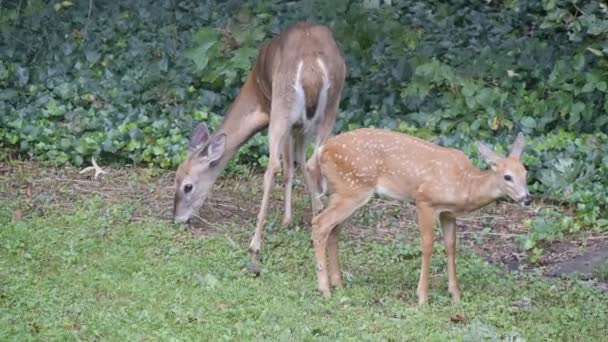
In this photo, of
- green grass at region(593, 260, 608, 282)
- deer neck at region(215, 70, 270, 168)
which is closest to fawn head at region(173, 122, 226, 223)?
deer neck at region(215, 70, 270, 168)

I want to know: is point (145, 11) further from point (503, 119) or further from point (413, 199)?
point (413, 199)

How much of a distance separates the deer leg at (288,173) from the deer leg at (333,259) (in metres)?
1.63

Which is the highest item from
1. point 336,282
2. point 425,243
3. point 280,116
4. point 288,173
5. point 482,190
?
point 482,190

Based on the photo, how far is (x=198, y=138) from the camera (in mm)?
10227

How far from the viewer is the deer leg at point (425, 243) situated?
793 cm

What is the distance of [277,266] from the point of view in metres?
8.84

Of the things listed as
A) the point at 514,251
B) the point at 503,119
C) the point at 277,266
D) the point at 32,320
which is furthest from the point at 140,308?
the point at 503,119

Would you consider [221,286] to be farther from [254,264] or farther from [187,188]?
[187,188]

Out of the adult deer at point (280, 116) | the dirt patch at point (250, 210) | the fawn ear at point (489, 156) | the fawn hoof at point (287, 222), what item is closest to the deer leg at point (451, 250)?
the fawn ear at point (489, 156)

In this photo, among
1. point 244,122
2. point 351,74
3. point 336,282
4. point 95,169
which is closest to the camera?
point 336,282

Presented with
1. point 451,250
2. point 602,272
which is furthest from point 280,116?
point 602,272

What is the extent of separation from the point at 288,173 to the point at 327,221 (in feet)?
6.81

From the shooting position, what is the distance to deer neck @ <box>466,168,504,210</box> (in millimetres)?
7887

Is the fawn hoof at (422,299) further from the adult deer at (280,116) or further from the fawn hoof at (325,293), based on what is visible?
the adult deer at (280,116)
